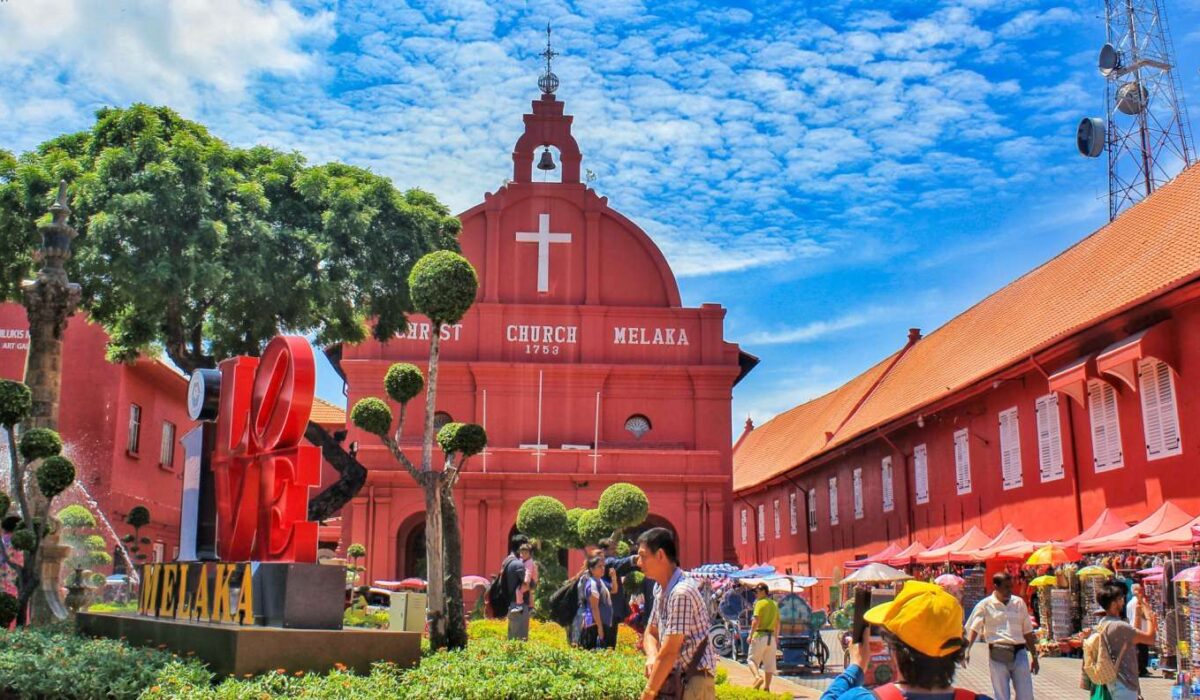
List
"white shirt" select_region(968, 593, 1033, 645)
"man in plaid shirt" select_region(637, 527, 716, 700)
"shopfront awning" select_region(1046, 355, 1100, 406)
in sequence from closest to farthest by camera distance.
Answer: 1. "man in plaid shirt" select_region(637, 527, 716, 700)
2. "white shirt" select_region(968, 593, 1033, 645)
3. "shopfront awning" select_region(1046, 355, 1100, 406)

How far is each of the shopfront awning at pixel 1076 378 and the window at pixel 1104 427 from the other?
7.0 inches

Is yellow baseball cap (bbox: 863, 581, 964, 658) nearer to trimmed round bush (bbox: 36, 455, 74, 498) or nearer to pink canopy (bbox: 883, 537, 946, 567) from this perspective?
trimmed round bush (bbox: 36, 455, 74, 498)

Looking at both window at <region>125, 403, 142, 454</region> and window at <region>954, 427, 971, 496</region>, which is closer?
window at <region>954, 427, 971, 496</region>

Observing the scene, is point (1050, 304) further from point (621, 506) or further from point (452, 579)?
point (452, 579)

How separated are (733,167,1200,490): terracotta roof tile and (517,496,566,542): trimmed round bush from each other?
8052mm

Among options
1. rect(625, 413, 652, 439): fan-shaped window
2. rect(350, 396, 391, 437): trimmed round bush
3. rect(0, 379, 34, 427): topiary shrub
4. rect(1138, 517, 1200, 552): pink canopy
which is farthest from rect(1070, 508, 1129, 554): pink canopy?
rect(625, 413, 652, 439): fan-shaped window

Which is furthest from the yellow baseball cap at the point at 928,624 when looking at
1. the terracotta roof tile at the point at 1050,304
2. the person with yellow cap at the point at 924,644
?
the terracotta roof tile at the point at 1050,304

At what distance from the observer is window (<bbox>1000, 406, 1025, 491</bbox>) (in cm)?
1970

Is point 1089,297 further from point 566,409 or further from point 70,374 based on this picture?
point 70,374

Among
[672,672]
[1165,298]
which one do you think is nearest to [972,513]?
[1165,298]

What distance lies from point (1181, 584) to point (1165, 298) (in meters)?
3.77

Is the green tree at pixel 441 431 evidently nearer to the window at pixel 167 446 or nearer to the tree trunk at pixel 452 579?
the tree trunk at pixel 452 579

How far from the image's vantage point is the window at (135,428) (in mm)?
25406

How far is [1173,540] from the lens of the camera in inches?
527
